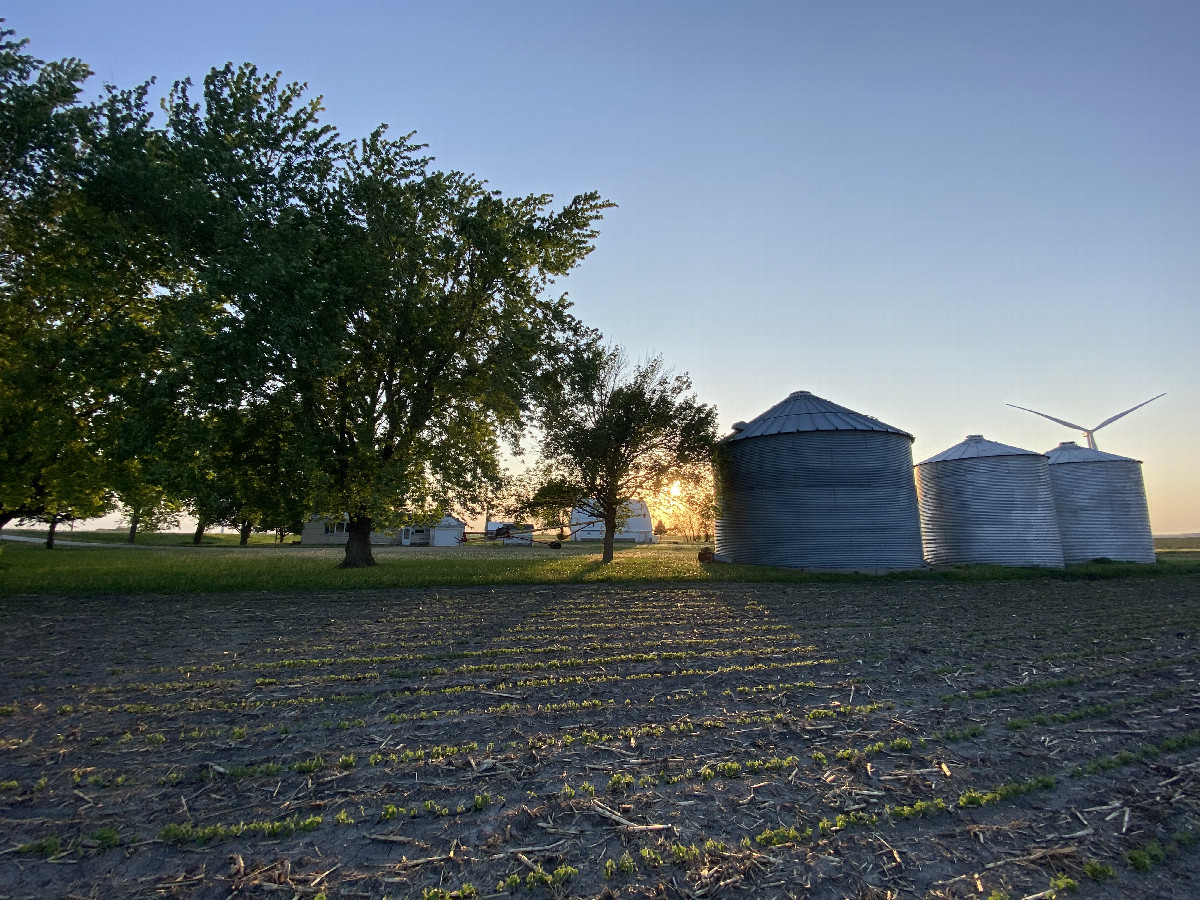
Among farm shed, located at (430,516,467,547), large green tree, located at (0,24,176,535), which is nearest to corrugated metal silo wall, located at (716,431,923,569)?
large green tree, located at (0,24,176,535)

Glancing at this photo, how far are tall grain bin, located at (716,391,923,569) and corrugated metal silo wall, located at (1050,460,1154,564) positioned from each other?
14.2 metres

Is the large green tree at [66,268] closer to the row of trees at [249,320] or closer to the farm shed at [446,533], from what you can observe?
the row of trees at [249,320]

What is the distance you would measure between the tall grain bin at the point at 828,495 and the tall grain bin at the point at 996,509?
Result: 15.9ft

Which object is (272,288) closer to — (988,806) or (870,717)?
(870,717)

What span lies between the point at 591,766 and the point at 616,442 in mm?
26476

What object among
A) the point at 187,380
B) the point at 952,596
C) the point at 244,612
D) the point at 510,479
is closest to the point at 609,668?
the point at 244,612

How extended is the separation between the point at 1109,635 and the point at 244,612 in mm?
20524

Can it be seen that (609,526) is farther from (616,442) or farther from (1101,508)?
(1101,508)

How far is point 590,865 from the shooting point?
13.1 ft

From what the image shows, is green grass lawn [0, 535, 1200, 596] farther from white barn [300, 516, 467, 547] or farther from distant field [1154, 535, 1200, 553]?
white barn [300, 516, 467, 547]

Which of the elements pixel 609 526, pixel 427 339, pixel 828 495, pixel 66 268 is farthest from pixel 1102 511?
pixel 66 268

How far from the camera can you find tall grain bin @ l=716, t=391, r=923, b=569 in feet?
93.1

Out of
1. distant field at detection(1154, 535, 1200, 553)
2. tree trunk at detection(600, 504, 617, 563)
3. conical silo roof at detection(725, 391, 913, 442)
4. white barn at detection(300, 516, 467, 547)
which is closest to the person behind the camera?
conical silo roof at detection(725, 391, 913, 442)

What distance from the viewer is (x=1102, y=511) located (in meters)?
36.2
